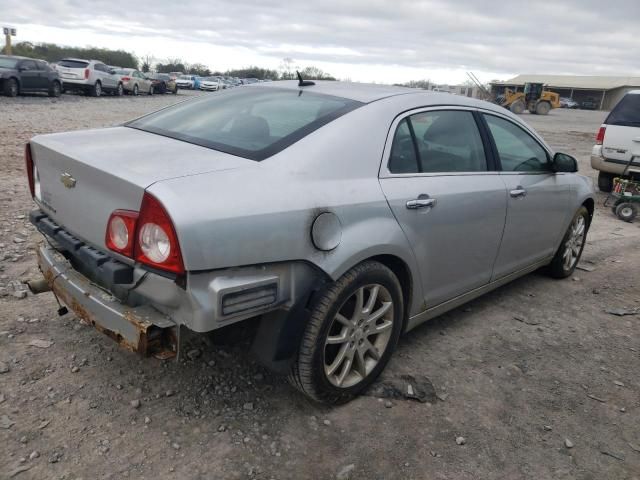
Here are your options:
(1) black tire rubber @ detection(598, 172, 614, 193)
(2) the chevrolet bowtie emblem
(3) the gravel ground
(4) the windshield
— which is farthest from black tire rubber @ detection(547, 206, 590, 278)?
(4) the windshield

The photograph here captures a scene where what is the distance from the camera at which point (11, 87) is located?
18656 millimetres

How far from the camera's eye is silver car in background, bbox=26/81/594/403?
2129 millimetres

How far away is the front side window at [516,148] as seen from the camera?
3.73 metres

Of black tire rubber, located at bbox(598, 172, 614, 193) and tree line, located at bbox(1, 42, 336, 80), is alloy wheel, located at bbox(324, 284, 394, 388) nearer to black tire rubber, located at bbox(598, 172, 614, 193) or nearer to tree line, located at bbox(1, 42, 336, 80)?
black tire rubber, located at bbox(598, 172, 614, 193)

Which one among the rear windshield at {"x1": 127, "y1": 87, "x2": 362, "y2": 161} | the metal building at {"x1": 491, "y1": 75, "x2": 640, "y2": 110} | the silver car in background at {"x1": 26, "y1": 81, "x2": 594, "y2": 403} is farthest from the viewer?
the metal building at {"x1": 491, "y1": 75, "x2": 640, "y2": 110}

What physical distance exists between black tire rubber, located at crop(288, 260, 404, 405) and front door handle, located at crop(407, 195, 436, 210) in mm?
365

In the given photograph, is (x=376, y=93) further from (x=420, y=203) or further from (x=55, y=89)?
(x=55, y=89)

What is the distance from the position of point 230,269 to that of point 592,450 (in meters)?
1.99

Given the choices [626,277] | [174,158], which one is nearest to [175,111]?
[174,158]

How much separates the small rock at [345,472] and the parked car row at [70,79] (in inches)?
798

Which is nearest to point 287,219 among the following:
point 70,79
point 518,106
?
point 70,79

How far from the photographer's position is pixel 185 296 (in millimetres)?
2098

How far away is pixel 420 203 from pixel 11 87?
2005 centimetres

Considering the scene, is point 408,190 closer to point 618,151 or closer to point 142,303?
point 142,303
